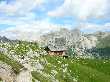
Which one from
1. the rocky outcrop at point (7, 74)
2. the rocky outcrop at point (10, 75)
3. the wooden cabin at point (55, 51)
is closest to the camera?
the rocky outcrop at point (7, 74)

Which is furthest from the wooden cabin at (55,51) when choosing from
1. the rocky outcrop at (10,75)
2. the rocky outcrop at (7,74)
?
the rocky outcrop at (7,74)

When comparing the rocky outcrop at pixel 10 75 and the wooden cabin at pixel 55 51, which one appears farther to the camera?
the wooden cabin at pixel 55 51

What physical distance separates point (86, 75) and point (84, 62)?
3845 centimetres

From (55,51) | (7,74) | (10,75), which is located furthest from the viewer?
(55,51)

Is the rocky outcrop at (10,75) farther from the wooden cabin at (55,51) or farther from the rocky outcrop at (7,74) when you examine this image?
the wooden cabin at (55,51)

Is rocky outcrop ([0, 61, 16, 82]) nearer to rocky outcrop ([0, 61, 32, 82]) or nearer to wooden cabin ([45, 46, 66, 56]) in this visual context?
rocky outcrop ([0, 61, 32, 82])

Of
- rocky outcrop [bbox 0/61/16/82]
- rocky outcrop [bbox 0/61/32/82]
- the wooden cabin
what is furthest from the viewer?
the wooden cabin

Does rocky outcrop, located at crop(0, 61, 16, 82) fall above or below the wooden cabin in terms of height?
above

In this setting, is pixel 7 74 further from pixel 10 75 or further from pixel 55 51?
pixel 55 51

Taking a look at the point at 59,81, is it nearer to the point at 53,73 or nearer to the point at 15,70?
the point at 53,73

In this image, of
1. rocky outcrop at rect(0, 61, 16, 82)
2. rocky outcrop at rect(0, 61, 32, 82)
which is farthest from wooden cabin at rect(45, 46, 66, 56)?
rocky outcrop at rect(0, 61, 16, 82)

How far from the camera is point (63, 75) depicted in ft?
311

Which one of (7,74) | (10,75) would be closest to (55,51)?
(10,75)

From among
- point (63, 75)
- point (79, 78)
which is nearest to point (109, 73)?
point (79, 78)
